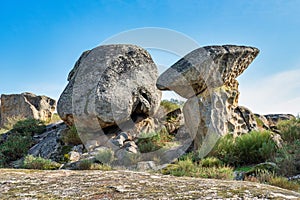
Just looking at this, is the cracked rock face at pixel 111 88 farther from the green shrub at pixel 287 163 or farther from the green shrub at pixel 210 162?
the green shrub at pixel 287 163

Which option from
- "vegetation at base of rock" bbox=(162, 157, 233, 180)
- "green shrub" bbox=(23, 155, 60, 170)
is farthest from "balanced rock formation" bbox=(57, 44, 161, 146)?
"vegetation at base of rock" bbox=(162, 157, 233, 180)

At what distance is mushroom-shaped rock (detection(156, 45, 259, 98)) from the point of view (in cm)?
871

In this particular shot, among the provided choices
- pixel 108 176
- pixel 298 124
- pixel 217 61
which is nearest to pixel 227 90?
pixel 217 61

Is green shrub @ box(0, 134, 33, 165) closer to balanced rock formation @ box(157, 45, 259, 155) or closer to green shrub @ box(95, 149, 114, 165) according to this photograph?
green shrub @ box(95, 149, 114, 165)

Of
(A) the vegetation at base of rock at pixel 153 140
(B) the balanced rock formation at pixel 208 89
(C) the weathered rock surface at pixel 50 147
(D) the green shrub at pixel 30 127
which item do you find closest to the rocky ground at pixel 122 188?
Answer: (B) the balanced rock formation at pixel 208 89

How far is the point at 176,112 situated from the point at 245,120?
328 cm

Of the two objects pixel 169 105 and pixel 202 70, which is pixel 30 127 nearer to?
pixel 169 105

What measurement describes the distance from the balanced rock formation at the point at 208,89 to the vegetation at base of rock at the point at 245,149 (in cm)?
31

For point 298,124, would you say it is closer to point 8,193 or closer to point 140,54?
point 140,54

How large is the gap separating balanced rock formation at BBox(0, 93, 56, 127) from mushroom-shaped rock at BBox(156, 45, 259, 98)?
Result: 38.5 feet

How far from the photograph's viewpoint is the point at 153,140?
33.6 feet

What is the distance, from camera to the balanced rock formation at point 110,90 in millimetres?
10527

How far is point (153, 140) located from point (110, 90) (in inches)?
89.5

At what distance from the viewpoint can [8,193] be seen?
5.50 ft
